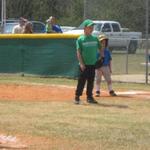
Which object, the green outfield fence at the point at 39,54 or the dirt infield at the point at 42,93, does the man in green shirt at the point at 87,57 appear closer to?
the dirt infield at the point at 42,93

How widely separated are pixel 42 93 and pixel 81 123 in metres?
5.49

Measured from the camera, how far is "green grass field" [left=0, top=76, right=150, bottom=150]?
377 inches

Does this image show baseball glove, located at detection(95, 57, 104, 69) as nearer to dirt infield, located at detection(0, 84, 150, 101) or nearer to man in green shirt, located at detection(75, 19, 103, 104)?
man in green shirt, located at detection(75, 19, 103, 104)

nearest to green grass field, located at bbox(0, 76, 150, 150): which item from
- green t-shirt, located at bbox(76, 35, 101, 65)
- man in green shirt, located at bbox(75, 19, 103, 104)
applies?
man in green shirt, located at bbox(75, 19, 103, 104)

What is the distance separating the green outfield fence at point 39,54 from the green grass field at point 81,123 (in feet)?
19.2

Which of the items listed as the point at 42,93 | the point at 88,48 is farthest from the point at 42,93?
the point at 88,48

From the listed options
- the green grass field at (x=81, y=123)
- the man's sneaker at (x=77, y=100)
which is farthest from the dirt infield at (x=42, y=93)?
the man's sneaker at (x=77, y=100)

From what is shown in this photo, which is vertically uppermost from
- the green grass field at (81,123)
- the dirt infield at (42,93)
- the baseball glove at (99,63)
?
the baseball glove at (99,63)

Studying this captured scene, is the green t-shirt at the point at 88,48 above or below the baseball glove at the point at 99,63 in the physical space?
above

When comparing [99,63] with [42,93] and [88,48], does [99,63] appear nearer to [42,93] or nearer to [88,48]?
[88,48]

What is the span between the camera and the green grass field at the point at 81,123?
958cm

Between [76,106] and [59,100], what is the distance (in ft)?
4.36

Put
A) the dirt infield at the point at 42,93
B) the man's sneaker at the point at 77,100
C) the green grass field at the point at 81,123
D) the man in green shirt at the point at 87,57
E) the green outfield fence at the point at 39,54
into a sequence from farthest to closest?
the green outfield fence at the point at 39,54
the dirt infield at the point at 42,93
the man in green shirt at the point at 87,57
the man's sneaker at the point at 77,100
the green grass field at the point at 81,123

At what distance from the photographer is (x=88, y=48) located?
48.2 ft
